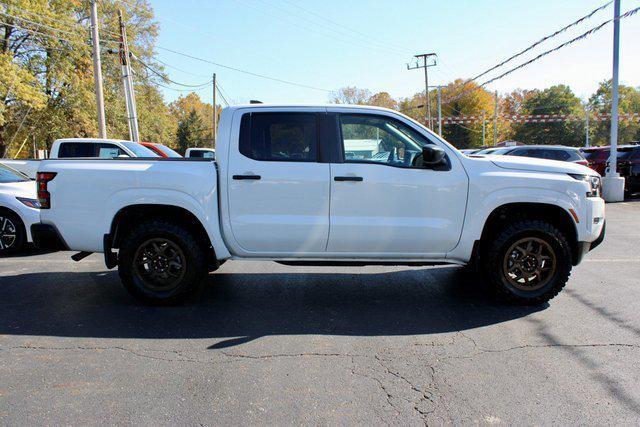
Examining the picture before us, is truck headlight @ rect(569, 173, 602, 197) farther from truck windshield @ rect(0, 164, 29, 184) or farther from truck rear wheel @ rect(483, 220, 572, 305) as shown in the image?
truck windshield @ rect(0, 164, 29, 184)

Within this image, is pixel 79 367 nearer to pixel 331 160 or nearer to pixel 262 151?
pixel 262 151

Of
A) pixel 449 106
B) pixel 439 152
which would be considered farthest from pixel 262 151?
pixel 449 106

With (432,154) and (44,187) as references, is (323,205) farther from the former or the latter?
(44,187)

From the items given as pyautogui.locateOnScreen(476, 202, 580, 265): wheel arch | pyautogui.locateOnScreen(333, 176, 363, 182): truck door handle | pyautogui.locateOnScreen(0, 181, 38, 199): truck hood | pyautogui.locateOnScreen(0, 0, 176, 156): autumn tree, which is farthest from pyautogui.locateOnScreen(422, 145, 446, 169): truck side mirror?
pyautogui.locateOnScreen(0, 0, 176, 156): autumn tree

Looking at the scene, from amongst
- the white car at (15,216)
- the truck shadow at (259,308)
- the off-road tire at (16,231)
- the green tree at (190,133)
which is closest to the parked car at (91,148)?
the white car at (15,216)

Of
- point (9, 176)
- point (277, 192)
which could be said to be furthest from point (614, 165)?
point (9, 176)

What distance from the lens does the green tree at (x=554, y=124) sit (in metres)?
68.6

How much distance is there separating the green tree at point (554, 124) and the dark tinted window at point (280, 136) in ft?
240

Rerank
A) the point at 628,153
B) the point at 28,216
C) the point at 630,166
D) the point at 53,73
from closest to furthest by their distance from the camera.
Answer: the point at 28,216 < the point at 630,166 < the point at 628,153 < the point at 53,73

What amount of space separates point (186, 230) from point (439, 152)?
2.63m

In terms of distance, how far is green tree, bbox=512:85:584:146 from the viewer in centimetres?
6856

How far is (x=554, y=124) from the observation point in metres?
69.9

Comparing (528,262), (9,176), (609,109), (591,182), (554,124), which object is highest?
(609,109)

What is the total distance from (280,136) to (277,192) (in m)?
0.61
